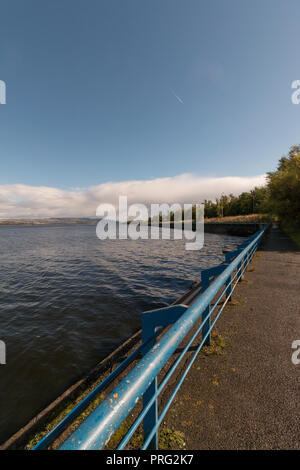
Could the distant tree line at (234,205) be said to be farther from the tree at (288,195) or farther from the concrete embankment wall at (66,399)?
the concrete embankment wall at (66,399)

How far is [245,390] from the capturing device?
2561 mm

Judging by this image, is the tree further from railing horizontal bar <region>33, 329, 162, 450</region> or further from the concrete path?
railing horizontal bar <region>33, 329, 162, 450</region>

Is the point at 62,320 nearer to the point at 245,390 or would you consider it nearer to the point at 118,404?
the point at 245,390

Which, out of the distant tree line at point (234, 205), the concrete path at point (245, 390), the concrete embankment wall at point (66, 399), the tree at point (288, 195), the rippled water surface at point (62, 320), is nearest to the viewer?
the concrete path at point (245, 390)

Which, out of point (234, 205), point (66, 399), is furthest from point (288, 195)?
point (234, 205)

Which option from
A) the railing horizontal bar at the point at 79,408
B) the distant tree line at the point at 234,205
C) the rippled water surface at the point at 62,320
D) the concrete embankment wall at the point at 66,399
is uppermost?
the distant tree line at the point at 234,205

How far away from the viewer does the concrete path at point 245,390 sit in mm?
2018

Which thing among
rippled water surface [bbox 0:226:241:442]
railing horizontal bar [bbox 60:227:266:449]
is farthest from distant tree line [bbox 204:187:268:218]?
railing horizontal bar [bbox 60:227:266:449]

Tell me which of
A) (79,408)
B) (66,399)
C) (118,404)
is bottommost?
(66,399)

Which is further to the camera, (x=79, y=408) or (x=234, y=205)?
(x=234, y=205)

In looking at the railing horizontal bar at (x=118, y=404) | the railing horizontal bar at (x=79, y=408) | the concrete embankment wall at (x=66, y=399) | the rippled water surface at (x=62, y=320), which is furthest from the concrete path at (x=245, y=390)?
the rippled water surface at (x=62, y=320)

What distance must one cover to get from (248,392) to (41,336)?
618cm

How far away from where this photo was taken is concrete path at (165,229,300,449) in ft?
6.62
